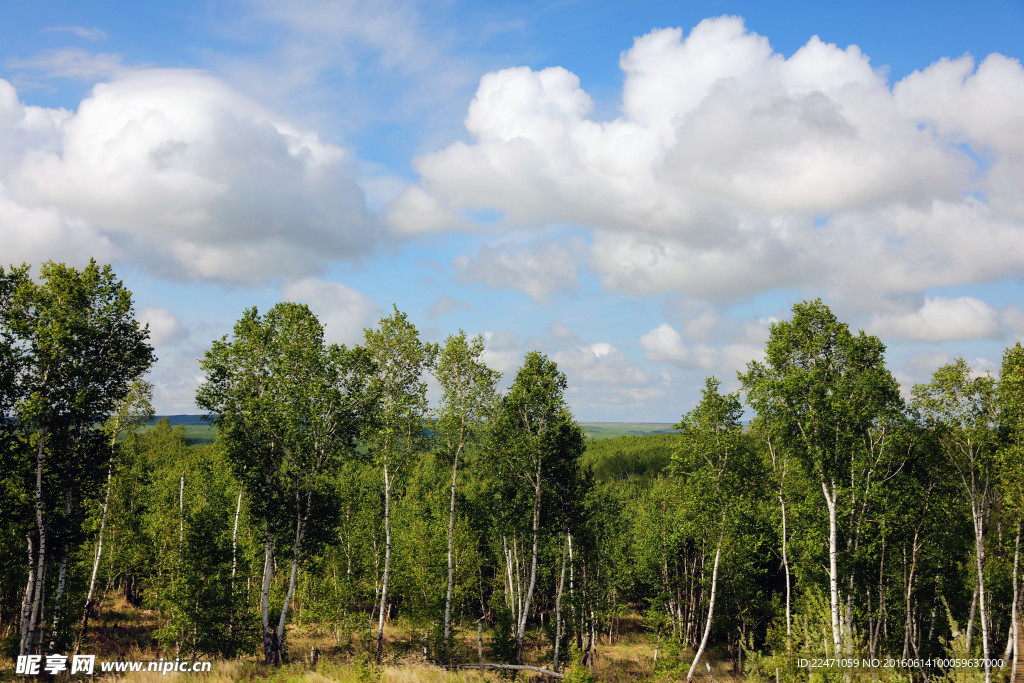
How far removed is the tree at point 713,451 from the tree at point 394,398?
629 inches

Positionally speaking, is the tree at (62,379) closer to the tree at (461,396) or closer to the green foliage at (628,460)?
the tree at (461,396)

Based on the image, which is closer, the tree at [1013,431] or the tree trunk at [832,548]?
the tree trunk at [832,548]

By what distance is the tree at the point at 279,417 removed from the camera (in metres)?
29.3

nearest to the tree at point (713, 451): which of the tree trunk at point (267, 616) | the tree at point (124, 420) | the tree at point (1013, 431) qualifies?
the tree at point (1013, 431)

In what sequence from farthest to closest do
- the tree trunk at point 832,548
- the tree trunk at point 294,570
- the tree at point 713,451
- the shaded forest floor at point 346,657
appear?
1. the tree at point 713,451
2. the tree trunk at point 294,570
3. the tree trunk at point 832,548
4. the shaded forest floor at point 346,657

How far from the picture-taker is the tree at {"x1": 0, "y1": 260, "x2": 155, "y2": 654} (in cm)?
2278

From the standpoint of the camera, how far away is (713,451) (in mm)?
33406

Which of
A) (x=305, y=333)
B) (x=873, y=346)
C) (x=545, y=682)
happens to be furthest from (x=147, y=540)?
(x=873, y=346)

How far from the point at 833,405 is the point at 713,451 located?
7.24 metres

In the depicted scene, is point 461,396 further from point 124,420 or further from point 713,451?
point 124,420

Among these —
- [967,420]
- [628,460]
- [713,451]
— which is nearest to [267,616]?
[713,451]

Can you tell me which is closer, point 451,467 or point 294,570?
point 294,570

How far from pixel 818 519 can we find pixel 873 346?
32.2ft

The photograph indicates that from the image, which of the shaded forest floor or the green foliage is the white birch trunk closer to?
the shaded forest floor
